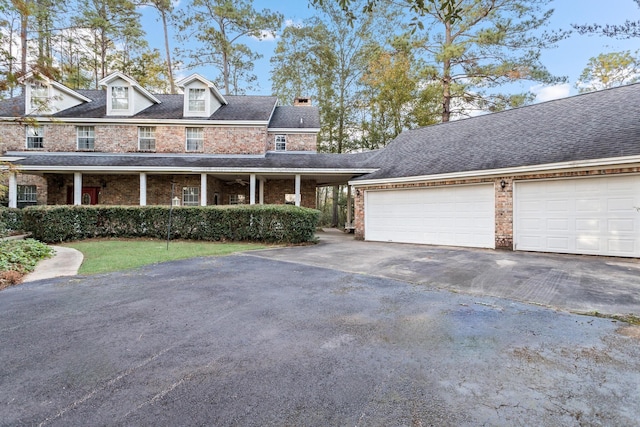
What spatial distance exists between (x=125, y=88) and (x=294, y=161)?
10.1m

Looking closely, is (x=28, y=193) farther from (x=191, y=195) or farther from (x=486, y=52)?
(x=486, y=52)

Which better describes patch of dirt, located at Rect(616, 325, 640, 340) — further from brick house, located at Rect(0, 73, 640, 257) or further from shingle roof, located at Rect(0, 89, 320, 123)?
shingle roof, located at Rect(0, 89, 320, 123)

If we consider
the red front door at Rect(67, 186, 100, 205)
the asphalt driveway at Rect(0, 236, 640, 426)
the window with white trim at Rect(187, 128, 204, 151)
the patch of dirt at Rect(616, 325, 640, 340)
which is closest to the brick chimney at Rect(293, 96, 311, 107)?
the window with white trim at Rect(187, 128, 204, 151)

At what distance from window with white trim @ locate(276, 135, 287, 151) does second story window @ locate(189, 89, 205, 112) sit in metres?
4.38

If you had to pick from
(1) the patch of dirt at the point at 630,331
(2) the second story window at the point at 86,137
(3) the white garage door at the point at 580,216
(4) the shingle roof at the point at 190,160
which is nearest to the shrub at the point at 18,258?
(4) the shingle roof at the point at 190,160

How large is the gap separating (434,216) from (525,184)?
281 centimetres

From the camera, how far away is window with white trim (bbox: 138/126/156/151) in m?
15.6

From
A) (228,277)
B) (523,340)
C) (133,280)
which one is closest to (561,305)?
(523,340)

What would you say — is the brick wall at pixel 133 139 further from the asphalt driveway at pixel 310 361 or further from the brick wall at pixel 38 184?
the asphalt driveway at pixel 310 361

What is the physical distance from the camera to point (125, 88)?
15.8 metres

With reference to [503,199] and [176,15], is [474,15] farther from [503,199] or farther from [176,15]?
[176,15]

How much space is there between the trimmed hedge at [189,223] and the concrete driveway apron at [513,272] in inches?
67.0

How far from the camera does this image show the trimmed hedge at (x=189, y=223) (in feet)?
33.5

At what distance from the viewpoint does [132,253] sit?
778 cm
